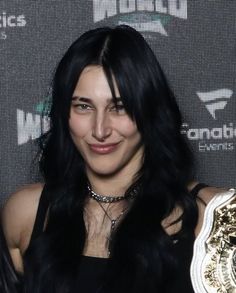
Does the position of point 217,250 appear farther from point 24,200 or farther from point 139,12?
point 139,12

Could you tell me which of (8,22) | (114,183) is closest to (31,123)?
(8,22)

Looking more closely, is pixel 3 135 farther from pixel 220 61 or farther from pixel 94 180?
pixel 220 61

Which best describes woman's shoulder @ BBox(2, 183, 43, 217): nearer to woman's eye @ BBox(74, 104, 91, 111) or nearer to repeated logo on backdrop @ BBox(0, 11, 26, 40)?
woman's eye @ BBox(74, 104, 91, 111)

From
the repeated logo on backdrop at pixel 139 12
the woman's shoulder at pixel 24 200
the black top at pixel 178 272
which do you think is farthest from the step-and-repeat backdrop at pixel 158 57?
the black top at pixel 178 272

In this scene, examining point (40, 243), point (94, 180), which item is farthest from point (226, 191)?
point (40, 243)

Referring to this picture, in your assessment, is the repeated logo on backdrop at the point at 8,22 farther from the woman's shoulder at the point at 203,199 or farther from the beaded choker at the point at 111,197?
the woman's shoulder at the point at 203,199

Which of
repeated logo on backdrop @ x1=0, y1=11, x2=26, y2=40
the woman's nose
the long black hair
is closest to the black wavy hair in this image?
the long black hair

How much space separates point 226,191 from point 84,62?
34 cm

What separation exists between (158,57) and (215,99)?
0.16m

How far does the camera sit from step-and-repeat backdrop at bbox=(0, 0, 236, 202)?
1.66 m

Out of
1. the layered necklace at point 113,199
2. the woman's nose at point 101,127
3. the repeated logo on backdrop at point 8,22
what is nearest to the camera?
the woman's nose at point 101,127

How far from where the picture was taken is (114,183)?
4.72 ft

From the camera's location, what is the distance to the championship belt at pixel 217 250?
4.41 feet

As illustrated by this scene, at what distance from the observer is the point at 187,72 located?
1712 millimetres
